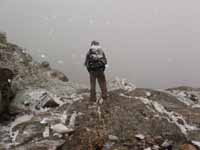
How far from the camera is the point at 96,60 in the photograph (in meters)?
15.8

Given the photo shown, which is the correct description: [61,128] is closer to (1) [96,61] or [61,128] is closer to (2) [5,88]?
(1) [96,61]

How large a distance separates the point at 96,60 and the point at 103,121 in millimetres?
2673

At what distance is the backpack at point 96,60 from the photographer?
15.8 metres

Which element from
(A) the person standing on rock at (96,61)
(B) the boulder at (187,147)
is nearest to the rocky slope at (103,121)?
(B) the boulder at (187,147)

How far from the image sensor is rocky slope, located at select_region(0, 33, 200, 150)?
13781mm

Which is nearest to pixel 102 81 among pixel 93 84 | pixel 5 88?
pixel 93 84

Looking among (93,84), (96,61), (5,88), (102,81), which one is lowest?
(5,88)

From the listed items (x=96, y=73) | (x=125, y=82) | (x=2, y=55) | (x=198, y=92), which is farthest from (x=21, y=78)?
(x=198, y=92)

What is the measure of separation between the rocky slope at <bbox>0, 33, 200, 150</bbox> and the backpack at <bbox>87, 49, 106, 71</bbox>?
72.3 inches

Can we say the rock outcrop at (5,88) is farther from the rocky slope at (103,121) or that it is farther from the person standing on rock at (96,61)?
the person standing on rock at (96,61)

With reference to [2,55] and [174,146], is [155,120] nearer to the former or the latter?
[174,146]

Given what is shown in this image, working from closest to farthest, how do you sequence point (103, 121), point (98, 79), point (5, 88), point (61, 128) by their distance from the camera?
point (61, 128) → point (103, 121) → point (98, 79) → point (5, 88)

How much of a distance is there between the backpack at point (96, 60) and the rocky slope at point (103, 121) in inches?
72.3

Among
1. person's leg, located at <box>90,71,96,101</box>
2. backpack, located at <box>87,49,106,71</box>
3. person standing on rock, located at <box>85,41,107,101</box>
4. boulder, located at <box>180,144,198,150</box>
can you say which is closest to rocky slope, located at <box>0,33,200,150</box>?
boulder, located at <box>180,144,198,150</box>
